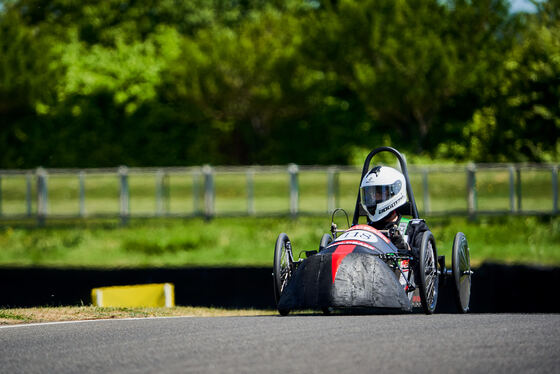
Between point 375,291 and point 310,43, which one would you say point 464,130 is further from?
point 375,291

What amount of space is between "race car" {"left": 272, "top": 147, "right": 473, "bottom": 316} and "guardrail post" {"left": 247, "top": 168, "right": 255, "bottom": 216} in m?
20.4

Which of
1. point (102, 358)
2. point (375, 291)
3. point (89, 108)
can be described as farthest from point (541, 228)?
point (89, 108)

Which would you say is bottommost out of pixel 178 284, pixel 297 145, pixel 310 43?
pixel 178 284

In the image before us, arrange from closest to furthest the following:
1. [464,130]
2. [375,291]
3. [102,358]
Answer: [102,358], [375,291], [464,130]

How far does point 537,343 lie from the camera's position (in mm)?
8992

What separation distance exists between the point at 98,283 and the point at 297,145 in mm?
30839

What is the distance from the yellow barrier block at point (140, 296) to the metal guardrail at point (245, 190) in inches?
622

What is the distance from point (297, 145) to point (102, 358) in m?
42.4

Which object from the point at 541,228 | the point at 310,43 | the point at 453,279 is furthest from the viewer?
the point at 310,43

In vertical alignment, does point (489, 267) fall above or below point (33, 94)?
below

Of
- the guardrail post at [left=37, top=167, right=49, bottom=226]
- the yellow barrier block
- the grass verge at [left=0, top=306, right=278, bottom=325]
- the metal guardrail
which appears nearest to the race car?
the grass verge at [left=0, top=306, right=278, bottom=325]

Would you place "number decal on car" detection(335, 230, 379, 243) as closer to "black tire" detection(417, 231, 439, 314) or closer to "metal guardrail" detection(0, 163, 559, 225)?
"black tire" detection(417, 231, 439, 314)

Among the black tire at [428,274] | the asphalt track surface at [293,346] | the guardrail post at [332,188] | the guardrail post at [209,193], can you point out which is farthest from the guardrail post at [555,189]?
the asphalt track surface at [293,346]

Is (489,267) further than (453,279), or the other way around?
(489,267)
